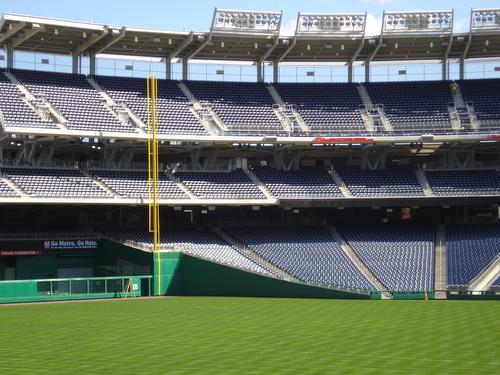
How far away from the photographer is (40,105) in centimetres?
4903

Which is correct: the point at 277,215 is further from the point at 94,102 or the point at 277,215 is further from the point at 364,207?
the point at 94,102

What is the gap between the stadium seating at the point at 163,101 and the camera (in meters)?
51.2

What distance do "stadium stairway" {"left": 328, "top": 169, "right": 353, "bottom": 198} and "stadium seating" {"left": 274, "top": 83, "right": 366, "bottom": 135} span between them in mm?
2862

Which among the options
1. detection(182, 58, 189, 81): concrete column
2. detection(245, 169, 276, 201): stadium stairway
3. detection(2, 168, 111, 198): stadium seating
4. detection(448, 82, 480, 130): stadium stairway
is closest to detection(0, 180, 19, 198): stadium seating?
detection(2, 168, 111, 198): stadium seating

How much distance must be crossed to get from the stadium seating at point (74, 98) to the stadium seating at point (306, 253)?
987 centimetres

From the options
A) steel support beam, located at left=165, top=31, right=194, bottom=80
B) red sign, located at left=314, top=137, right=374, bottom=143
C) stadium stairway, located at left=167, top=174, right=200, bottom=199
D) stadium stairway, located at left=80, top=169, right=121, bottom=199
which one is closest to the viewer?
stadium stairway, located at left=80, top=169, right=121, bottom=199

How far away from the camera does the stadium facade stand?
45844mm

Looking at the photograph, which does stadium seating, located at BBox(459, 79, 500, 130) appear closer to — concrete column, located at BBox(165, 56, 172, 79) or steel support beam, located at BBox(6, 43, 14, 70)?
concrete column, located at BBox(165, 56, 172, 79)

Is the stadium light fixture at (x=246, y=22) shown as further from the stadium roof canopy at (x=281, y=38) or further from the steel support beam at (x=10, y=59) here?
the steel support beam at (x=10, y=59)

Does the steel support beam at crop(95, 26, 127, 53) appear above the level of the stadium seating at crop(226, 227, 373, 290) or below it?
above

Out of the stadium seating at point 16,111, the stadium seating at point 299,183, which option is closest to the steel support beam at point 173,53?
the stadium seating at point 299,183

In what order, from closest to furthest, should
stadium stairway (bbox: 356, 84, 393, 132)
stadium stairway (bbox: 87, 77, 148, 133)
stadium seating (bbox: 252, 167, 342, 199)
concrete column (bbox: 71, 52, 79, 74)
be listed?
1. stadium stairway (bbox: 87, 77, 148, 133)
2. stadium seating (bbox: 252, 167, 342, 199)
3. stadium stairway (bbox: 356, 84, 393, 132)
4. concrete column (bbox: 71, 52, 79, 74)

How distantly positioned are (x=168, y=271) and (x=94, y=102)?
13116 millimetres

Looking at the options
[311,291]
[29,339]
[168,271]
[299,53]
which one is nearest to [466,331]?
[29,339]
